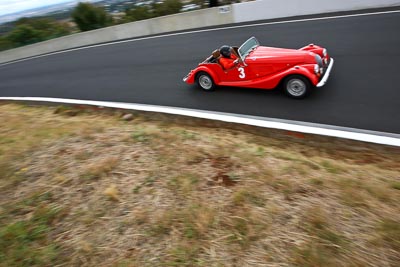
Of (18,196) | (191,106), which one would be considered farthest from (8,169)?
(191,106)

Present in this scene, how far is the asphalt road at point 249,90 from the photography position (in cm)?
568

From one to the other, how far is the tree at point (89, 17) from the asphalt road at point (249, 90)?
7.34 metres

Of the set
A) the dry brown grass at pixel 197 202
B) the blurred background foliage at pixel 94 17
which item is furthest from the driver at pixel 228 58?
the blurred background foliage at pixel 94 17

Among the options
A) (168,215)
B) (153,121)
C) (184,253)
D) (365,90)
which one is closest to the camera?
(184,253)

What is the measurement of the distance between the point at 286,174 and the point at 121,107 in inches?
192

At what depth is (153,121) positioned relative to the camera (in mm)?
6516

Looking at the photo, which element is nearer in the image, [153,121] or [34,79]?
[153,121]

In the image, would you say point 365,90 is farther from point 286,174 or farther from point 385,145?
point 286,174

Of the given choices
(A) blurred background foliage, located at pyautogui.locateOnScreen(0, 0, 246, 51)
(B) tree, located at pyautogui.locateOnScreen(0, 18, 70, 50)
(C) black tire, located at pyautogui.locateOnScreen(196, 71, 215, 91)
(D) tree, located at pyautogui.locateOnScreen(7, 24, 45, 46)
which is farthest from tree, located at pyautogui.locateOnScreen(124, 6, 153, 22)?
(C) black tire, located at pyautogui.locateOnScreen(196, 71, 215, 91)

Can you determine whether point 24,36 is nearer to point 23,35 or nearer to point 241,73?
point 23,35

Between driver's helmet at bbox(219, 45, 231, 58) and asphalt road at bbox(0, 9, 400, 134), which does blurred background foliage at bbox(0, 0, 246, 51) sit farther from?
driver's helmet at bbox(219, 45, 231, 58)

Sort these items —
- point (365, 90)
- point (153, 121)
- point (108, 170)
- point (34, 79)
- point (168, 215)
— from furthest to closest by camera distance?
1. point (34, 79)
2. point (153, 121)
3. point (365, 90)
4. point (108, 170)
5. point (168, 215)

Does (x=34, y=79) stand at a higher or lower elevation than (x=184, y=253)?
higher

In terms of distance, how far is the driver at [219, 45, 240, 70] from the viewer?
670 centimetres
